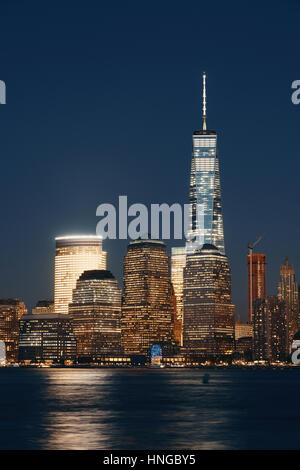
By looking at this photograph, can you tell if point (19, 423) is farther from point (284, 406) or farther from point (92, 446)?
point (284, 406)

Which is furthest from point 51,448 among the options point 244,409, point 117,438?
point 244,409

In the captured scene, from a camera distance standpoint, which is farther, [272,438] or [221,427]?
[221,427]

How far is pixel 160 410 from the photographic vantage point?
150 meters
